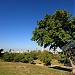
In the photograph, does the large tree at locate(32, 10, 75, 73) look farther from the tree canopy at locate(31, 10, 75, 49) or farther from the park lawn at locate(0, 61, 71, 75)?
the park lawn at locate(0, 61, 71, 75)

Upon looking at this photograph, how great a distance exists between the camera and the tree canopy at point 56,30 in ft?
82.6

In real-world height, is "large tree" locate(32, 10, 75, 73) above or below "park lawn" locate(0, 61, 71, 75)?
above

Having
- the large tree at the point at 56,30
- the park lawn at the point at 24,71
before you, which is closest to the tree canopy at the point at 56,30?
the large tree at the point at 56,30

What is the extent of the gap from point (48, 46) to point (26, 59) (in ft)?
42.3

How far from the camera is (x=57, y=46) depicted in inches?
1078

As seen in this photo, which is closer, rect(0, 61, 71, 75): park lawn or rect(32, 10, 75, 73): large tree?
rect(0, 61, 71, 75): park lawn

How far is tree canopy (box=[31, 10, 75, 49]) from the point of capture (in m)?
25.2

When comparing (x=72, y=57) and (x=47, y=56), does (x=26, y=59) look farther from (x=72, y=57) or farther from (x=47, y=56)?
(x=72, y=57)

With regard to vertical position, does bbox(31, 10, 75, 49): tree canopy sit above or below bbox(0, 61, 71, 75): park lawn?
above

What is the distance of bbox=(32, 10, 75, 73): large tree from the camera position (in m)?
25.2

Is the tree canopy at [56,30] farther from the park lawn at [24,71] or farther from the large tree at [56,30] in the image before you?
the park lawn at [24,71]

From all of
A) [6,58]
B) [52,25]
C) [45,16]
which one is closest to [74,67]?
[52,25]

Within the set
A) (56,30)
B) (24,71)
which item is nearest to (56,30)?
(56,30)

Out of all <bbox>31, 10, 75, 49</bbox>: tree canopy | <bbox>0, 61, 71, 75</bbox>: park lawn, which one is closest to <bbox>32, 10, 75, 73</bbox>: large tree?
<bbox>31, 10, 75, 49</bbox>: tree canopy
